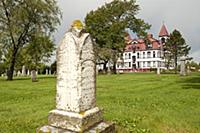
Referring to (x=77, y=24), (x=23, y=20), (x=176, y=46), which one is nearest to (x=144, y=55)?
(x=176, y=46)

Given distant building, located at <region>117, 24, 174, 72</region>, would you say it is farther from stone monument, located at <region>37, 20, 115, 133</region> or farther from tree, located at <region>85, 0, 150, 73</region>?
stone monument, located at <region>37, 20, 115, 133</region>

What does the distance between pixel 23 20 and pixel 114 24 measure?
884 inches

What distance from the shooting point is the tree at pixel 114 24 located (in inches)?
1945

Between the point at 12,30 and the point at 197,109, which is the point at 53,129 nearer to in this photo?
the point at 197,109

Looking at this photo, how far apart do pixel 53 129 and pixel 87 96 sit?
923mm

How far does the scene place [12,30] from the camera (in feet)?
96.9

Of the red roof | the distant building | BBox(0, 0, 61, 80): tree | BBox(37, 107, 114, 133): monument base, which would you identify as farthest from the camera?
the red roof

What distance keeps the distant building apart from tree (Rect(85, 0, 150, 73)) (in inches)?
1445

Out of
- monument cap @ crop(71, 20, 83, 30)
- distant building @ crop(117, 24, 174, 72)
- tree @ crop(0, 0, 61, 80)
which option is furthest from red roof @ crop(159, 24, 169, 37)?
monument cap @ crop(71, 20, 83, 30)

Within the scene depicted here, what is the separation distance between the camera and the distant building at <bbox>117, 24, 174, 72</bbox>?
8812 cm

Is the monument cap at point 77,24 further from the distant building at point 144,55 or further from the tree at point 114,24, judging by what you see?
the distant building at point 144,55

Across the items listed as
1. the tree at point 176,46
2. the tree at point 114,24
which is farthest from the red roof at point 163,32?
the tree at point 114,24

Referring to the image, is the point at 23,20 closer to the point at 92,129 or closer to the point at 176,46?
the point at 92,129

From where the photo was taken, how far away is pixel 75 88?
16.5ft
